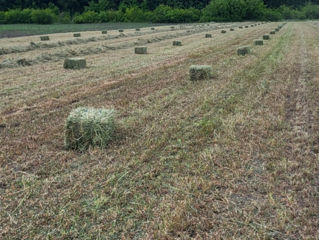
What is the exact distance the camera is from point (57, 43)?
2305 centimetres

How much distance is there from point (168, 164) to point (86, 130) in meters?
1.57

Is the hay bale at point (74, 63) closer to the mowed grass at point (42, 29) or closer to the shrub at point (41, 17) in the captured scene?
the mowed grass at point (42, 29)

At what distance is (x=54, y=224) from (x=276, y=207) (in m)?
2.50

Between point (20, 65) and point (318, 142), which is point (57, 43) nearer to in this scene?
point (20, 65)

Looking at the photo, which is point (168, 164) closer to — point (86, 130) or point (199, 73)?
point (86, 130)

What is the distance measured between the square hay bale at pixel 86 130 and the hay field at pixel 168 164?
0.62 ft

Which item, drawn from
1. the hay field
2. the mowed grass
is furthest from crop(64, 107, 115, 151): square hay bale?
the mowed grass

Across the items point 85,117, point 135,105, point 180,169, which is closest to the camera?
point 180,169

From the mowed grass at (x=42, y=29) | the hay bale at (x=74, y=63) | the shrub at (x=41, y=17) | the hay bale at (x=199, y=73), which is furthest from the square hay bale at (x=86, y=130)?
the shrub at (x=41, y=17)

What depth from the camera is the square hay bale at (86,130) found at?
18.8ft

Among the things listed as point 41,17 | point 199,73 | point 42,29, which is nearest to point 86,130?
point 199,73

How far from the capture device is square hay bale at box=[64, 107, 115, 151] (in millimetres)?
5742

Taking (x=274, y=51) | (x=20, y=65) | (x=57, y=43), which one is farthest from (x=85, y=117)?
(x=57, y=43)

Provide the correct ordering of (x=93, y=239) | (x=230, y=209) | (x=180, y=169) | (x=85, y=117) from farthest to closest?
(x=85, y=117)
(x=180, y=169)
(x=230, y=209)
(x=93, y=239)
